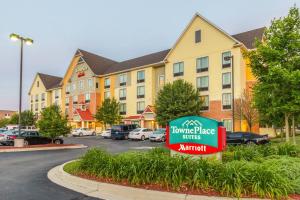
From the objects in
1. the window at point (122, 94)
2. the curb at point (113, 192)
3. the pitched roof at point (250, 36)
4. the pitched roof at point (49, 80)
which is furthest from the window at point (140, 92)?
the curb at point (113, 192)

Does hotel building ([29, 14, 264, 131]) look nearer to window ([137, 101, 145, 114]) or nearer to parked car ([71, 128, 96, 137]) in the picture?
window ([137, 101, 145, 114])

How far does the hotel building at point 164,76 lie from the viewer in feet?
122

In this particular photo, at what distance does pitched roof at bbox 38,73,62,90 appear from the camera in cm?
7419

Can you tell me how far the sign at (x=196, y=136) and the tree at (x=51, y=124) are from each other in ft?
60.8

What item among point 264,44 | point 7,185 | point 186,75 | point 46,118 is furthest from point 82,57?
point 7,185

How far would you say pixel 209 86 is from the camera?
129 ft

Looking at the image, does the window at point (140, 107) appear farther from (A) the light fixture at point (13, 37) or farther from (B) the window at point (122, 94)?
(A) the light fixture at point (13, 37)

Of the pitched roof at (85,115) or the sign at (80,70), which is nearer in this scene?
the pitched roof at (85,115)

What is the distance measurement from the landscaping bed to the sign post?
107 centimetres

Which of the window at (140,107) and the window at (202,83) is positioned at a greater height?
the window at (202,83)

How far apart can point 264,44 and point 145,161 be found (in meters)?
12.0

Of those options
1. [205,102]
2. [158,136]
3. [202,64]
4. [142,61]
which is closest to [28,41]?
[158,136]

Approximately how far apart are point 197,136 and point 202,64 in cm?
3189

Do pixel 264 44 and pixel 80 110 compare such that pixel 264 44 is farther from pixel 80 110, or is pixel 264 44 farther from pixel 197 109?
pixel 80 110
